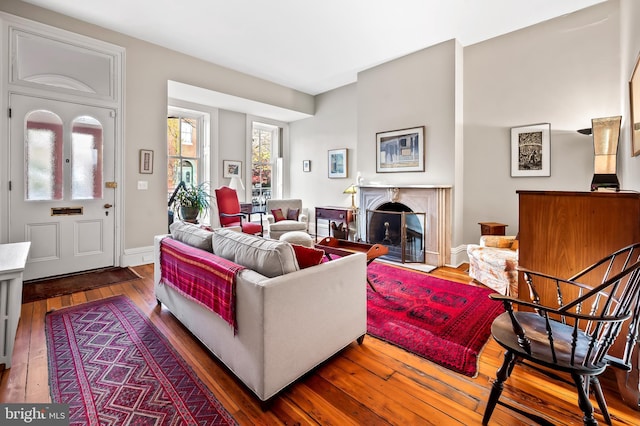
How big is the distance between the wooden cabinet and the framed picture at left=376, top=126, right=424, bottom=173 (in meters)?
2.72

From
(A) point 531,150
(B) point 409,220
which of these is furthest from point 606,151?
(B) point 409,220

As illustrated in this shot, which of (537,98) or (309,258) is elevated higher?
(537,98)

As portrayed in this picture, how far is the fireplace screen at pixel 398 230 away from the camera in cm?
447

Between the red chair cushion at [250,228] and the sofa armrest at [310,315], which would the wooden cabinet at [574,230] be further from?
the red chair cushion at [250,228]

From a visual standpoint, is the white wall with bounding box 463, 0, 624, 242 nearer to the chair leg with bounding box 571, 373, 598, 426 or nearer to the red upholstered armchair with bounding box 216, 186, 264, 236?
the chair leg with bounding box 571, 373, 598, 426

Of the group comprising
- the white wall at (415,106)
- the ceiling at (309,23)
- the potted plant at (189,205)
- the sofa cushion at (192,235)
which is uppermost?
the ceiling at (309,23)

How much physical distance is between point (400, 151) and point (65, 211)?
4.81 meters

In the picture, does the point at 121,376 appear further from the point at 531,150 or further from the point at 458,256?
the point at 531,150

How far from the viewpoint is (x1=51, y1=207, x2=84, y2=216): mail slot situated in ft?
12.0

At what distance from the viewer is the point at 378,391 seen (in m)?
1.69

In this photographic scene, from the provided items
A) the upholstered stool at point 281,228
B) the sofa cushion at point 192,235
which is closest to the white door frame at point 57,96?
Answer: the sofa cushion at point 192,235

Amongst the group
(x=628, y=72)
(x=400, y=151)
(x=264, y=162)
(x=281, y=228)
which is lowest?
(x=281, y=228)

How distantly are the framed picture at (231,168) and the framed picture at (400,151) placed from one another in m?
3.00

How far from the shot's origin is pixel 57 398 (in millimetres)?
1617
